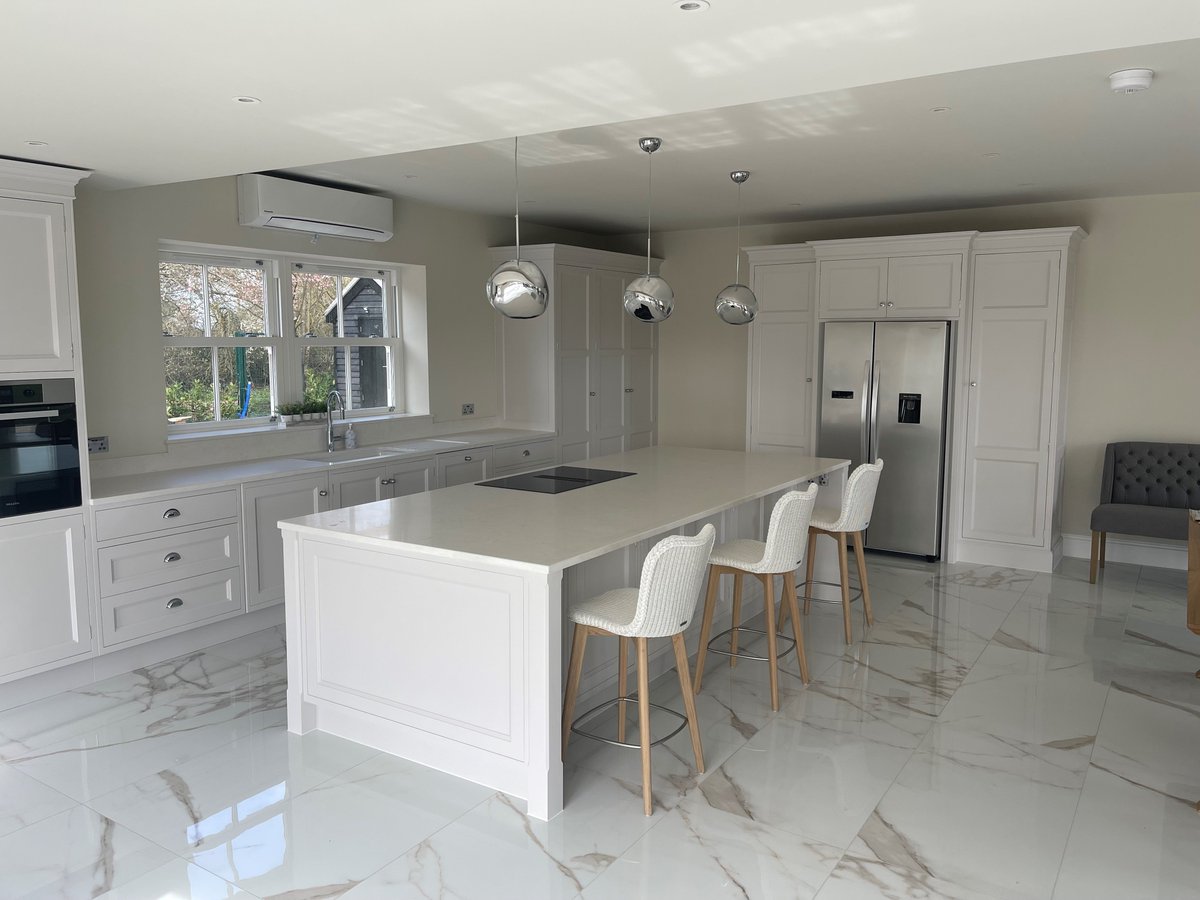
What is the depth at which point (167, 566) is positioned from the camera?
13.4 feet

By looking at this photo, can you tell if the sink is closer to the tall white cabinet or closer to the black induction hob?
the black induction hob

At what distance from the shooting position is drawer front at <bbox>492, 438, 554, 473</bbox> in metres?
5.95

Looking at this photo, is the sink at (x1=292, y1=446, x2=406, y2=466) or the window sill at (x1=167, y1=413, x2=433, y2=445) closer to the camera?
the window sill at (x1=167, y1=413, x2=433, y2=445)

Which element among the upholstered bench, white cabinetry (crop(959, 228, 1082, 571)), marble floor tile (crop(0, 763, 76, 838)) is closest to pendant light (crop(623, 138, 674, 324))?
white cabinetry (crop(959, 228, 1082, 571))

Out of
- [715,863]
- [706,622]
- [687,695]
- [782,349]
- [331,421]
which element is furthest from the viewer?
[782,349]

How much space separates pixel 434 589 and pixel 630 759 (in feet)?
3.18

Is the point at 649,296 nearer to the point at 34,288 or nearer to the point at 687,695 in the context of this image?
the point at 687,695

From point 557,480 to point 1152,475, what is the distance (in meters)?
4.11

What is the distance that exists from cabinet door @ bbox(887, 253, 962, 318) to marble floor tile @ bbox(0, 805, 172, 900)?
5.27 m

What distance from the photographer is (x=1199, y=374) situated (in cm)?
573

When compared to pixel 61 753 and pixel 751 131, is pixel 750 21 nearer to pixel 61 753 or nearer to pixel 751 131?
pixel 751 131

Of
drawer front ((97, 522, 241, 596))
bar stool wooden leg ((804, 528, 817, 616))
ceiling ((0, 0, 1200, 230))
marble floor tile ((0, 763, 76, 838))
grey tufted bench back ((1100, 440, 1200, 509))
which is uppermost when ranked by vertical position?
ceiling ((0, 0, 1200, 230))

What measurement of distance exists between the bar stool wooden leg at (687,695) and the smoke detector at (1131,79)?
2.53 metres

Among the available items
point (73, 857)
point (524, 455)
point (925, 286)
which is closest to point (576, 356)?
point (524, 455)
